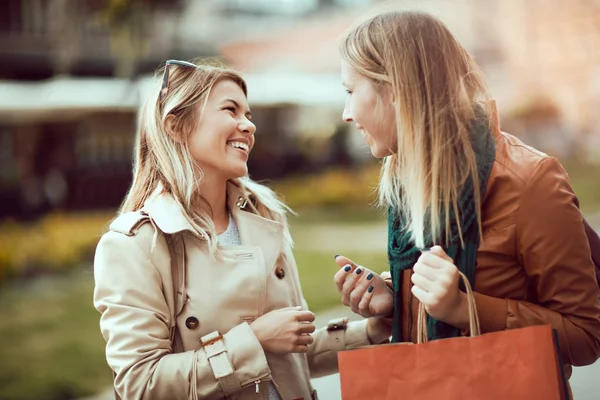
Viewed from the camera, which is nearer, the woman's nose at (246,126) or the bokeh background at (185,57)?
the woman's nose at (246,126)

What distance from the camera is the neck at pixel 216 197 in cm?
188

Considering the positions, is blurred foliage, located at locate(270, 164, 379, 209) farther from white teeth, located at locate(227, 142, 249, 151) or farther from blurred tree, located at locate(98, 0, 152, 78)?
white teeth, located at locate(227, 142, 249, 151)

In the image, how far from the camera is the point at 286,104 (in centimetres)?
691

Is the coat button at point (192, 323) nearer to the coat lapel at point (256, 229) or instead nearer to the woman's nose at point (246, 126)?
the coat lapel at point (256, 229)

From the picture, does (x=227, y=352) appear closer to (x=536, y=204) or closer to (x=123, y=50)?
(x=536, y=204)

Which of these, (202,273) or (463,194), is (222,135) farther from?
(463,194)

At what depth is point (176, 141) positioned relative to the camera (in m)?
1.86

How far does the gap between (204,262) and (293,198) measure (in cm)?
550

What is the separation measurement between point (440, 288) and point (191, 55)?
19.1ft

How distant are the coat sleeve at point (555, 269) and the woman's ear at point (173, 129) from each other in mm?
850

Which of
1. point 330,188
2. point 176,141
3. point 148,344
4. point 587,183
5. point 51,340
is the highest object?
point 176,141

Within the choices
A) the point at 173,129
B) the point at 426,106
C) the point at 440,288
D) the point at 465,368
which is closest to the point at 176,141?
the point at 173,129

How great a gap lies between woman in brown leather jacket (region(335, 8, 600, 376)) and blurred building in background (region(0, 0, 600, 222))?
479cm

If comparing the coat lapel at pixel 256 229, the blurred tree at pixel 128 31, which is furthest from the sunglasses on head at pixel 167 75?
the blurred tree at pixel 128 31
